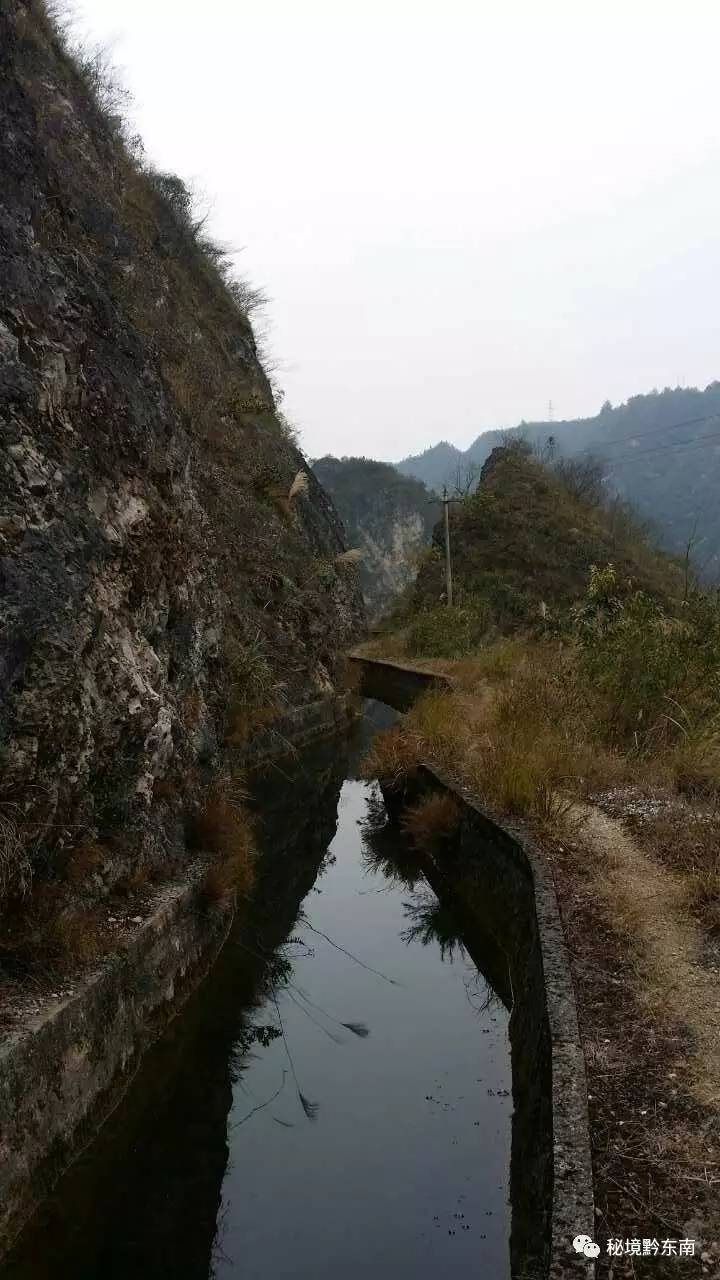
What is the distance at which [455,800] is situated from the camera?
9805 mm

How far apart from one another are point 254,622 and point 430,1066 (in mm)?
11222

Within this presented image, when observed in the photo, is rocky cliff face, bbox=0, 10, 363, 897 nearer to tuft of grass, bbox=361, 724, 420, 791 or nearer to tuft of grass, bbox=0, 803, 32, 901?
tuft of grass, bbox=0, 803, 32, 901

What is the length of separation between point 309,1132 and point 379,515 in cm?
10485

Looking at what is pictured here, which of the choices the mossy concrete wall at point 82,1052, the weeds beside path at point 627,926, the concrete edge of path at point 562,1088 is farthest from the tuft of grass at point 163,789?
the weeds beside path at point 627,926

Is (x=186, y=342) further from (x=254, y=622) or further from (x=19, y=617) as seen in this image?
(x=19, y=617)

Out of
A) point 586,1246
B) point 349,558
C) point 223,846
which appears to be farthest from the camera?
point 349,558

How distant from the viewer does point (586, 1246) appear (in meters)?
3.06

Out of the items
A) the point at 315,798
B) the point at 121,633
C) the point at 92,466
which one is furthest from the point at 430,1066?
the point at 315,798

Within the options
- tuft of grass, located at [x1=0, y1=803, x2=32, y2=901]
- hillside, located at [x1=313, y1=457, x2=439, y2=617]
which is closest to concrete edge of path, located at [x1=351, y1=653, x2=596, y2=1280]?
tuft of grass, located at [x1=0, y1=803, x2=32, y2=901]

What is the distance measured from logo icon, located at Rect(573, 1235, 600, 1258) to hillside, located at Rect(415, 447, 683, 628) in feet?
95.3

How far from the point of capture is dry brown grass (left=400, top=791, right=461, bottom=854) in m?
9.72

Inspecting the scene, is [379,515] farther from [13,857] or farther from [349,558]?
[13,857]

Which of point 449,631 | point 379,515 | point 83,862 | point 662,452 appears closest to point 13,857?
point 83,862

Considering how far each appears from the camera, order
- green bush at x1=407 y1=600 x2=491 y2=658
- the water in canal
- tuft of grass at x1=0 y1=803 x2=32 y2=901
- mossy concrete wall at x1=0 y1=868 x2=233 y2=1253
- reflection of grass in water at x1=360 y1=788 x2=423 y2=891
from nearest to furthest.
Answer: mossy concrete wall at x1=0 y1=868 x2=233 y2=1253, the water in canal, tuft of grass at x1=0 y1=803 x2=32 y2=901, reflection of grass in water at x1=360 y1=788 x2=423 y2=891, green bush at x1=407 y1=600 x2=491 y2=658
